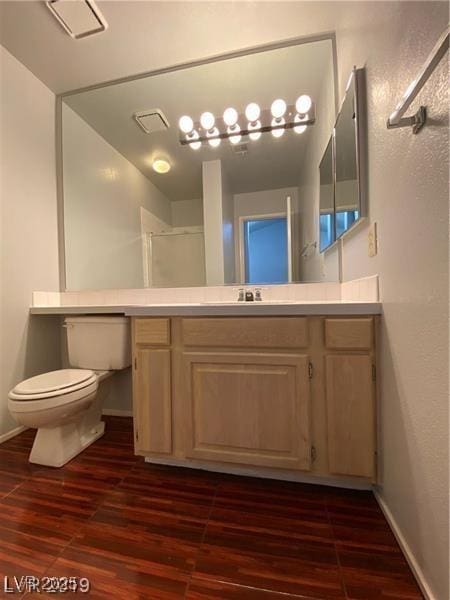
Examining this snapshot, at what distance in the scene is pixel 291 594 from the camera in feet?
2.53

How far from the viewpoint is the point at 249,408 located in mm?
1186

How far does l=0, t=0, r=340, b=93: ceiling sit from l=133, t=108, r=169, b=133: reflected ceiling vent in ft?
0.78

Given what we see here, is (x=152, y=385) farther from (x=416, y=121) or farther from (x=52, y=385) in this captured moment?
(x=416, y=121)

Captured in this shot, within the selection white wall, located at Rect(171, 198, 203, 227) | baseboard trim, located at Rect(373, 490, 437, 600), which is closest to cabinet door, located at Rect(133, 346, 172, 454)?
baseboard trim, located at Rect(373, 490, 437, 600)

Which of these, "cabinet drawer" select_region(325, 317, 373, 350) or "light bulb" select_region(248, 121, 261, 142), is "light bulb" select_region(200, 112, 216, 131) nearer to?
"light bulb" select_region(248, 121, 261, 142)

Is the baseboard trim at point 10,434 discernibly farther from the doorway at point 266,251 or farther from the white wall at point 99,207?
the doorway at point 266,251

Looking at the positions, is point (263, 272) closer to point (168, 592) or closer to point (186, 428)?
point (186, 428)

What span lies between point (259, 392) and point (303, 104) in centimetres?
175

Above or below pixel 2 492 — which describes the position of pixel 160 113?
above

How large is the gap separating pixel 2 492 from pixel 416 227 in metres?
1.94

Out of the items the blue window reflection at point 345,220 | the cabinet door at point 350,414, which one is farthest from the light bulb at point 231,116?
the cabinet door at point 350,414

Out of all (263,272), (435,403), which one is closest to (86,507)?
(435,403)

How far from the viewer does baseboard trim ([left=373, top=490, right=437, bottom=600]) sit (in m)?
0.75

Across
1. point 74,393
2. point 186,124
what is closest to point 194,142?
point 186,124
